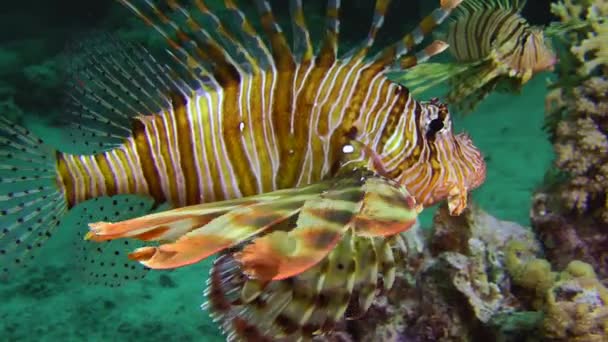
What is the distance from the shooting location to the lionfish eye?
1685 millimetres

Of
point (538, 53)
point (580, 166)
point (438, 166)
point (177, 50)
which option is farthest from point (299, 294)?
point (538, 53)

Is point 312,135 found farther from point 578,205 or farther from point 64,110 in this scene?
point 578,205

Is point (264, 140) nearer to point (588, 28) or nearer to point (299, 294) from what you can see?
point (299, 294)

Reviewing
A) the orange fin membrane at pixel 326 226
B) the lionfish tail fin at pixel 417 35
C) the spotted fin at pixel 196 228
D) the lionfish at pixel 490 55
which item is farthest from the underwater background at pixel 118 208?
the orange fin membrane at pixel 326 226

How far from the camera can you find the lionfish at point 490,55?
3.48m

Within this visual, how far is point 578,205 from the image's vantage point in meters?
2.97

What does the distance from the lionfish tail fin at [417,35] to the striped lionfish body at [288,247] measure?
0.56m

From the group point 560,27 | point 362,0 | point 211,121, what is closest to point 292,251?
point 211,121

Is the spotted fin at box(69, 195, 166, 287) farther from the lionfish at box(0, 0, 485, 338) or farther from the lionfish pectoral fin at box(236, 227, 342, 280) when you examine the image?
the lionfish pectoral fin at box(236, 227, 342, 280)

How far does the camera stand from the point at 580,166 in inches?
117

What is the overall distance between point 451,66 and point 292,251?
2638 mm

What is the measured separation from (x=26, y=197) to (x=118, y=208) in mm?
373

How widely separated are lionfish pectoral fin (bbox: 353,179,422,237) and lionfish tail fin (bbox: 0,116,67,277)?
1.36 m

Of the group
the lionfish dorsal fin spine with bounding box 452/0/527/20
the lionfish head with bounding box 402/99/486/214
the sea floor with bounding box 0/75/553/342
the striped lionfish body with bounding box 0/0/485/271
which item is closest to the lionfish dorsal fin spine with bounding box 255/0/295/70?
the striped lionfish body with bounding box 0/0/485/271
